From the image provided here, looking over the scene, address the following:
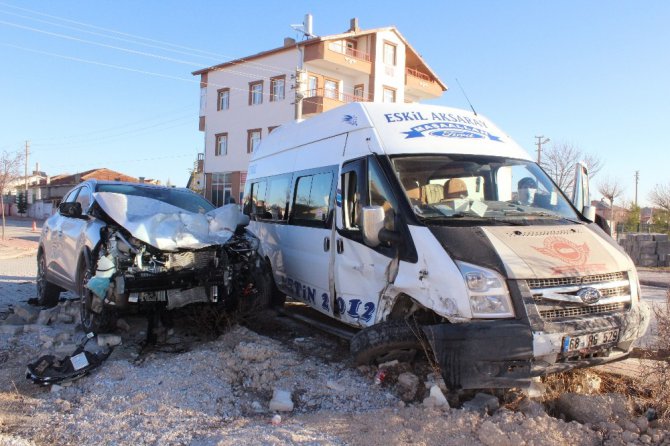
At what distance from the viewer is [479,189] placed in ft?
17.5

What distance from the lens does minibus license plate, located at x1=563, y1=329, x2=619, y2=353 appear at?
400 cm

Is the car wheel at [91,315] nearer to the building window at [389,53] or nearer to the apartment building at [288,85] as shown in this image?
the apartment building at [288,85]

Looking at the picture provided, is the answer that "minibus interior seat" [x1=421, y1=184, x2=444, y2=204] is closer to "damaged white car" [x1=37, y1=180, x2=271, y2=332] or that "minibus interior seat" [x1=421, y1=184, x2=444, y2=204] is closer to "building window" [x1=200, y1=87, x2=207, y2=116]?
"damaged white car" [x1=37, y1=180, x2=271, y2=332]

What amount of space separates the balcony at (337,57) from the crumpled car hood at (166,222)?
27.5 metres

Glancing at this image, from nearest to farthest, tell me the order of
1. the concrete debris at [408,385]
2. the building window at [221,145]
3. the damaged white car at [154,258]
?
the concrete debris at [408,385] < the damaged white car at [154,258] < the building window at [221,145]

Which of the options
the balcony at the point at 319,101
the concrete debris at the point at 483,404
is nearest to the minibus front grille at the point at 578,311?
the concrete debris at the point at 483,404

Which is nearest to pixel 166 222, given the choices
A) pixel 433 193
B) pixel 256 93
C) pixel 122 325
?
pixel 122 325

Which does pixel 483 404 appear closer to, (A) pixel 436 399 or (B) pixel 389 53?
(A) pixel 436 399

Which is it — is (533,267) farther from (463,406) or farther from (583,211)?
(583,211)

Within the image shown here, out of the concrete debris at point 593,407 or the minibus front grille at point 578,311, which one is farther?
the minibus front grille at point 578,311

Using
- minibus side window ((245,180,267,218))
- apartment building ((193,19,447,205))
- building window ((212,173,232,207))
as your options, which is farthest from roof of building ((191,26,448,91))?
minibus side window ((245,180,267,218))

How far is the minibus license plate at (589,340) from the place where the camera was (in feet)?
13.1

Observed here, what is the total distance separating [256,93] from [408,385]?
3403cm

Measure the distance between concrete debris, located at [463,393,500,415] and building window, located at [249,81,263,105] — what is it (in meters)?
33.7
